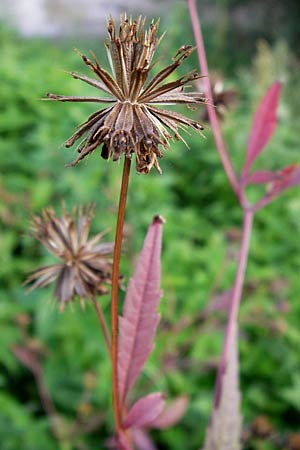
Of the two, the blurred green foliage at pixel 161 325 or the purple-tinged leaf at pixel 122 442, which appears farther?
the blurred green foliage at pixel 161 325

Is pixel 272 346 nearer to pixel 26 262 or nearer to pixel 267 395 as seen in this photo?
pixel 267 395

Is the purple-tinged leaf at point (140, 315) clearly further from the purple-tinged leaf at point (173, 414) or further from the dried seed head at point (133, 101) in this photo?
the purple-tinged leaf at point (173, 414)

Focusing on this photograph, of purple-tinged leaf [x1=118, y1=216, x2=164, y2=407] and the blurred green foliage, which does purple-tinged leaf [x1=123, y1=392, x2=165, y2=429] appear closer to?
purple-tinged leaf [x1=118, y1=216, x2=164, y2=407]

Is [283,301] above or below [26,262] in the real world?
below

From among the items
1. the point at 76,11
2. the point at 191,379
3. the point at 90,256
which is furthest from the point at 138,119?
the point at 76,11

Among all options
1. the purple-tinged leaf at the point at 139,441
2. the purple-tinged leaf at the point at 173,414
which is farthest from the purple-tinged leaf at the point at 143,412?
the purple-tinged leaf at the point at 139,441

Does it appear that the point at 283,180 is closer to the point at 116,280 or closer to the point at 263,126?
the point at 263,126

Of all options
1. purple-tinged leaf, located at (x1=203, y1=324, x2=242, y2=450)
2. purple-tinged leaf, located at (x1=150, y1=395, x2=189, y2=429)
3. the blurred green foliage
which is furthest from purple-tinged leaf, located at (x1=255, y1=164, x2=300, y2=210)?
the blurred green foliage
